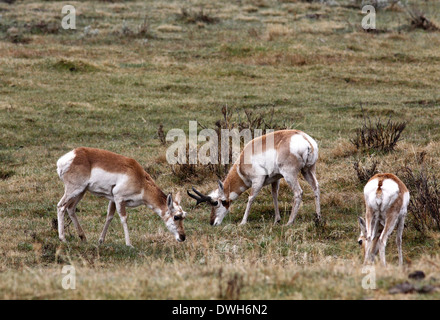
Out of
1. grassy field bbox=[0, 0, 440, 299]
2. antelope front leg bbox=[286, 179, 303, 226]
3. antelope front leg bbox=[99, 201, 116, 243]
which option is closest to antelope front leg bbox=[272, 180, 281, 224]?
grassy field bbox=[0, 0, 440, 299]

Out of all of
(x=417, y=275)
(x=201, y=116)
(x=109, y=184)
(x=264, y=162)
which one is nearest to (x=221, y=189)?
(x=264, y=162)

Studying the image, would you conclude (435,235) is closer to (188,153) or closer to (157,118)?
(188,153)

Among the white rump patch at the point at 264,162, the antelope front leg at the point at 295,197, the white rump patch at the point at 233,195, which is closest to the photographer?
the antelope front leg at the point at 295,197

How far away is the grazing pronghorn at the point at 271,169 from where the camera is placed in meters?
10.3

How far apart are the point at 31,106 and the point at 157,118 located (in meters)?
3.82

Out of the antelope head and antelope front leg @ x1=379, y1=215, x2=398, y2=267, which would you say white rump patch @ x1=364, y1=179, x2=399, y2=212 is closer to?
antelope front leg @ x1=379, y1=215, x2=398, y2=267

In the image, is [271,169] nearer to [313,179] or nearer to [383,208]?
[313,179]

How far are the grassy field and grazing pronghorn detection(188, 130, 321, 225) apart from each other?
0.41m

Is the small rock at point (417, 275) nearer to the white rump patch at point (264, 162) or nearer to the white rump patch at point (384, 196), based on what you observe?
the white rump patch at point (384, 196)

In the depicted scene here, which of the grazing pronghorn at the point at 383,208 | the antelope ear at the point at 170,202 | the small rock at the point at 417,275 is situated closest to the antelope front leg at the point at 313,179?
the grazing pronghorn at the point at 383,208

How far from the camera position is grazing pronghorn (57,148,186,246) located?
9328 mm

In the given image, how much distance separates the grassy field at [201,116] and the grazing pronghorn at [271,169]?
411 millimetres

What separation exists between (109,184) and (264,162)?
8.88ft
